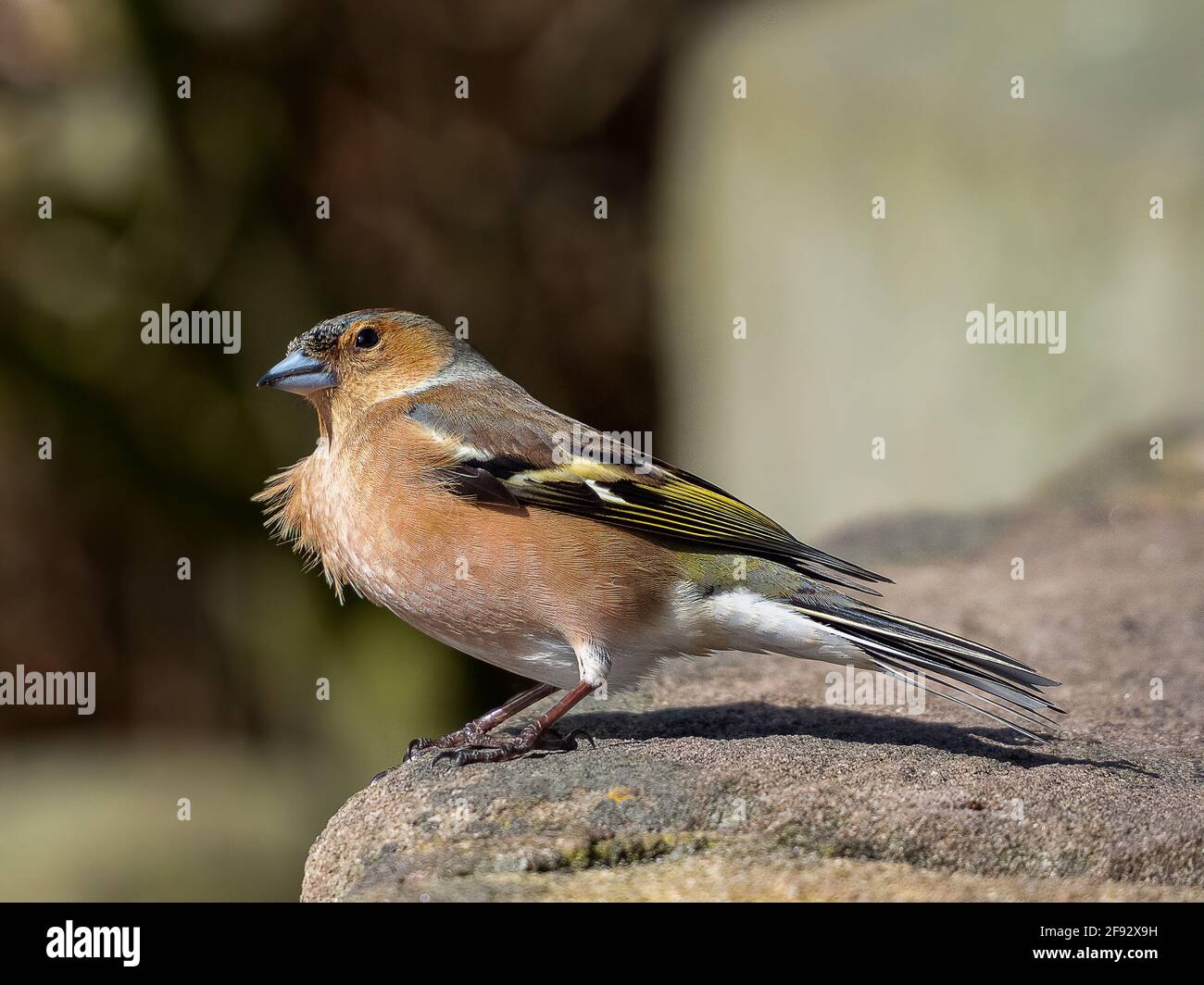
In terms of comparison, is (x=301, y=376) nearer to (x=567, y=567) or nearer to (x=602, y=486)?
(x=602, y=486)

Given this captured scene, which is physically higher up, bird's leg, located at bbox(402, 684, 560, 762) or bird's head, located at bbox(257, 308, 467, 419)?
bird's head, located at bbox(257, 308, 467, 419)

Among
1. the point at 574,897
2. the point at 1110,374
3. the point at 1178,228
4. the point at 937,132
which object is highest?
the point at 937,132

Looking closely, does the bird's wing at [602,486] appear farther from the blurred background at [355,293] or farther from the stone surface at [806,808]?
the blurred background at [355,293]

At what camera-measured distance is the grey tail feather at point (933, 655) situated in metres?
5.11

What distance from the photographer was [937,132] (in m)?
11.7

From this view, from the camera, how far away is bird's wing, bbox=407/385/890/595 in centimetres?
556

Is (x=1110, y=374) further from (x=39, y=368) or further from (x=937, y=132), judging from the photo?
Answer: (x=39, y=368)

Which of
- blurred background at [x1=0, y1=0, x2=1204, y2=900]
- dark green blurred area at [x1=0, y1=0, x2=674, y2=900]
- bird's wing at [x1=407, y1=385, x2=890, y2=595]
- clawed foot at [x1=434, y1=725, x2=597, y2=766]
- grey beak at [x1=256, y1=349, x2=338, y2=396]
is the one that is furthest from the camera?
dark green blurred area at [x1=0, y1=0, x2=674, y2=900]

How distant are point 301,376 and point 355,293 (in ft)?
20.4

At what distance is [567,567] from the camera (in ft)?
17.7

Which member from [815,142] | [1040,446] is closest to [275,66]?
[815,142]

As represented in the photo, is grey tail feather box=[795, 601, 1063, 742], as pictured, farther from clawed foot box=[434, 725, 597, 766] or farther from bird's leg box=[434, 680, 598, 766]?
clawed foot box=[434, 725, 597, 766]

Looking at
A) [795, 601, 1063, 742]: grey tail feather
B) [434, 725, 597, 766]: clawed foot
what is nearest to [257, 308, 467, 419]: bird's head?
[434, 725, 597, 766]: clawed foot

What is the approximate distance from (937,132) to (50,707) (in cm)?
988
